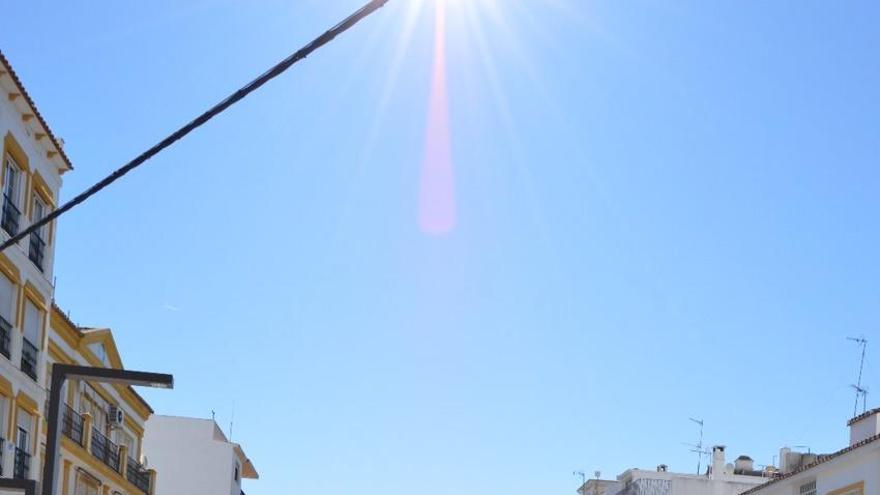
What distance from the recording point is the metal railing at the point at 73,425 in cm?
3697

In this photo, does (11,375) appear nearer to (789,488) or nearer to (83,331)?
(83,331)

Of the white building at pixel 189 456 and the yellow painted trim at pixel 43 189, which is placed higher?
the yellow painted trim at pixel 43 189

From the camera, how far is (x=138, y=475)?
47.4 m

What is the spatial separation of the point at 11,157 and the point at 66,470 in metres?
12.0

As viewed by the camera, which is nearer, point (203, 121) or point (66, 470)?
point (203, 121)

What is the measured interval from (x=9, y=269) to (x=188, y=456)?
43721 millimetres

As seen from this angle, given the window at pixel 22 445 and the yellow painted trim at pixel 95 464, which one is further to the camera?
the yellow painted trim at pixel 95 464

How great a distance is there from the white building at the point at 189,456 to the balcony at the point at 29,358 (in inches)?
1575

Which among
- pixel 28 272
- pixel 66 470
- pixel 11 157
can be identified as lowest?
pixel 66 470

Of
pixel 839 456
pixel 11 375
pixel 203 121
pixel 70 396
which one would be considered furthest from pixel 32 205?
pixel 839 456

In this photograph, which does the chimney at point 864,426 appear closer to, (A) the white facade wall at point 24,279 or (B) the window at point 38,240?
(A) the white facade wall at point 24,279

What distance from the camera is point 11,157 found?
28125mm

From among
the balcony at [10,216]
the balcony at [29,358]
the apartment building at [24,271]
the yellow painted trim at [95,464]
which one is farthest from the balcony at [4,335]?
the yellow painted trim at [95,464]

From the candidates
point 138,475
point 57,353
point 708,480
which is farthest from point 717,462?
point 57,353
